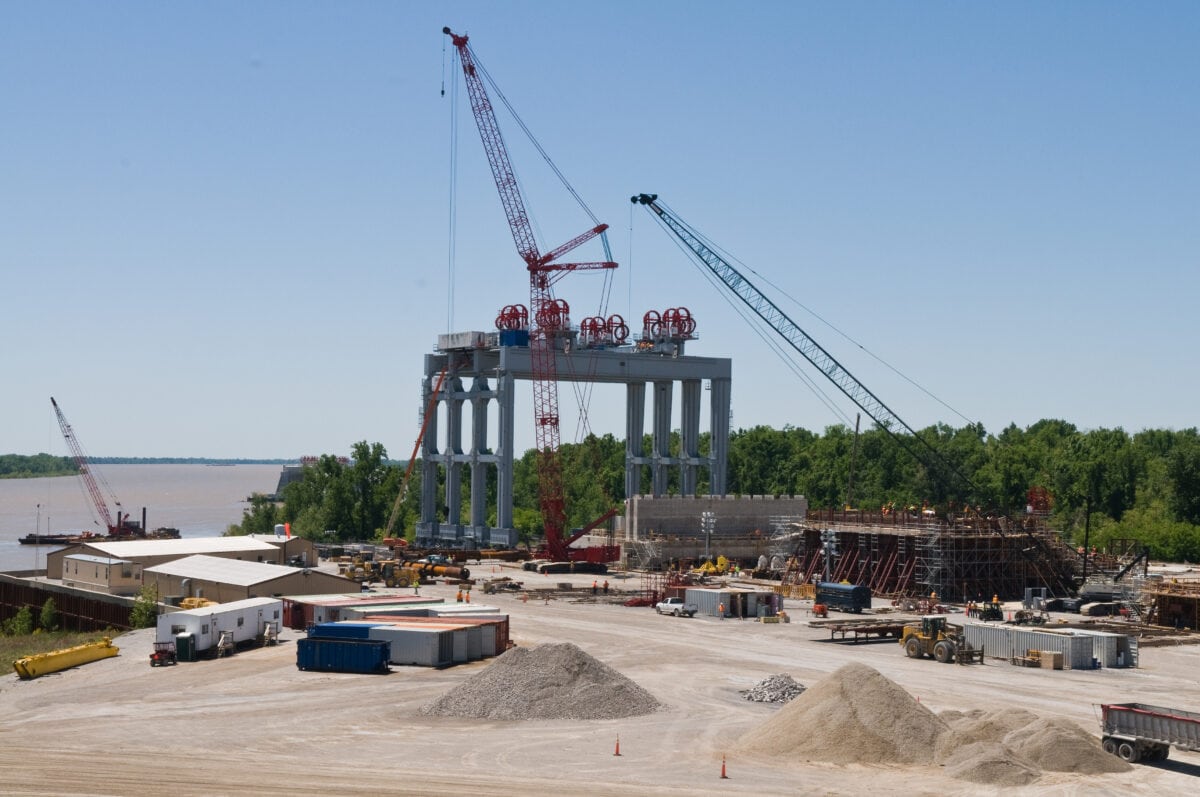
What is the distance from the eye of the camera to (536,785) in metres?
39.3

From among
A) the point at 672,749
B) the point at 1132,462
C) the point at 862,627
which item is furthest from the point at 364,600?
the point at 1132,462

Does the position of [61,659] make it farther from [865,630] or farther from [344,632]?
[865,630]

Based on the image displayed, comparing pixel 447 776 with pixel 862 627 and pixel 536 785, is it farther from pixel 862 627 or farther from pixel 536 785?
pixel 862 627

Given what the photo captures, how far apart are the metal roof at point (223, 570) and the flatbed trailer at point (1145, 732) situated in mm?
51286

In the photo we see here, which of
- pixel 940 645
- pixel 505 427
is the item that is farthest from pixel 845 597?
pixel 505 427

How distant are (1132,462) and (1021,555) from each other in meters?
86.5

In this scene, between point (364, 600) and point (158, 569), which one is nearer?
point (364, 600)

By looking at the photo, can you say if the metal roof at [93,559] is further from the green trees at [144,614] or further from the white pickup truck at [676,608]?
the white pickup truck at [676,608]

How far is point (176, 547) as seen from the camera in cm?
9819

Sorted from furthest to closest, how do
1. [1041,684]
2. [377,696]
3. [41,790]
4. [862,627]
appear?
[862,627] < [1041,684] < [377,696] < [41,790]

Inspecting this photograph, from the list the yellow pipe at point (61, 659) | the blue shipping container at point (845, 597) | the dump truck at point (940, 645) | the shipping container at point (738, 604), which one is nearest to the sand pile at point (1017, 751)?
the dump truck at point (940, 645)

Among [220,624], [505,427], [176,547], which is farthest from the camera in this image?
[505,427]

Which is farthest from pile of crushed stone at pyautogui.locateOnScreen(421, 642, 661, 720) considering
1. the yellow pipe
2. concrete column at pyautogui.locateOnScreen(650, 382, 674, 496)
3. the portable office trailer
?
concrete column at pyautogui.locateOnScreen(650, 382, 674, 496)

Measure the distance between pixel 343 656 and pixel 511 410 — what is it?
7943cm
